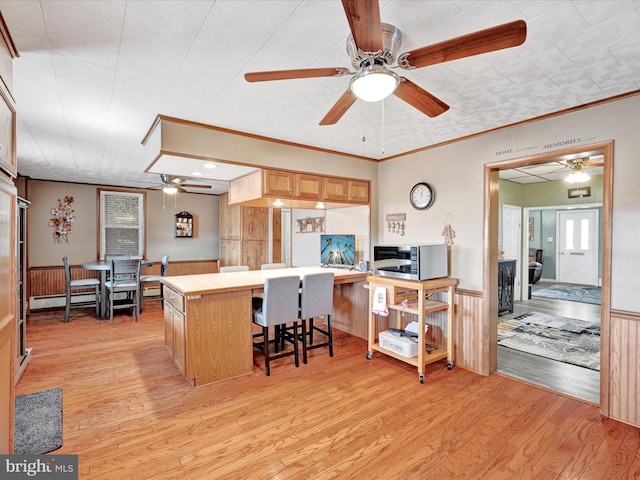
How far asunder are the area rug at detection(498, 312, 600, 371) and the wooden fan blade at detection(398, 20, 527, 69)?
3484mm

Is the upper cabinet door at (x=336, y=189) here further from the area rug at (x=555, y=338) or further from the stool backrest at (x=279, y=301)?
the area rug at (x=555, y=338)

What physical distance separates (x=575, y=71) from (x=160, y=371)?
4139 millimetres

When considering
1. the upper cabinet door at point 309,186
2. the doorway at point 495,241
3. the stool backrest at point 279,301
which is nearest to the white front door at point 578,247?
the doorway at point 495,241

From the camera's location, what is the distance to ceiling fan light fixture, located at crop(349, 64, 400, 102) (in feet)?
5.09

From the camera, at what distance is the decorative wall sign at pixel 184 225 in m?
7.12

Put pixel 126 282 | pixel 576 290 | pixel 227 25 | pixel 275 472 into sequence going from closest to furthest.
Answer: pixel 227 25 < pixel 275 472 < pixel 126 282 < pixel 576 290

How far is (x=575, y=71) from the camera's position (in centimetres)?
201

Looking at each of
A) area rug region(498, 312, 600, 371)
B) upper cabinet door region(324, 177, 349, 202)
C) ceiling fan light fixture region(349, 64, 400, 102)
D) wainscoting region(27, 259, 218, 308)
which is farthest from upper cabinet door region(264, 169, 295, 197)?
wainscoting region(27, 259, 218, 308)

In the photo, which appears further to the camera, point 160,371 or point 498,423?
point 160,371

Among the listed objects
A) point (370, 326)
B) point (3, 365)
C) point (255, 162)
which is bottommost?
point (370, 326)

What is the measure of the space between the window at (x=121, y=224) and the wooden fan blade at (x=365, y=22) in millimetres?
6647

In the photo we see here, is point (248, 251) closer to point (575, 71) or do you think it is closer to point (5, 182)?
point (5, 182)

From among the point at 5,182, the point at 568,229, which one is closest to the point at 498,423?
the point at 5,182

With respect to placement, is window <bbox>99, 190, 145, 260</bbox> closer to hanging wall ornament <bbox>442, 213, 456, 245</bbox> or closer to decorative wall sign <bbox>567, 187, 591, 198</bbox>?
hanging wall ornament <bbox>442, 213, 456, 245</bbox>
